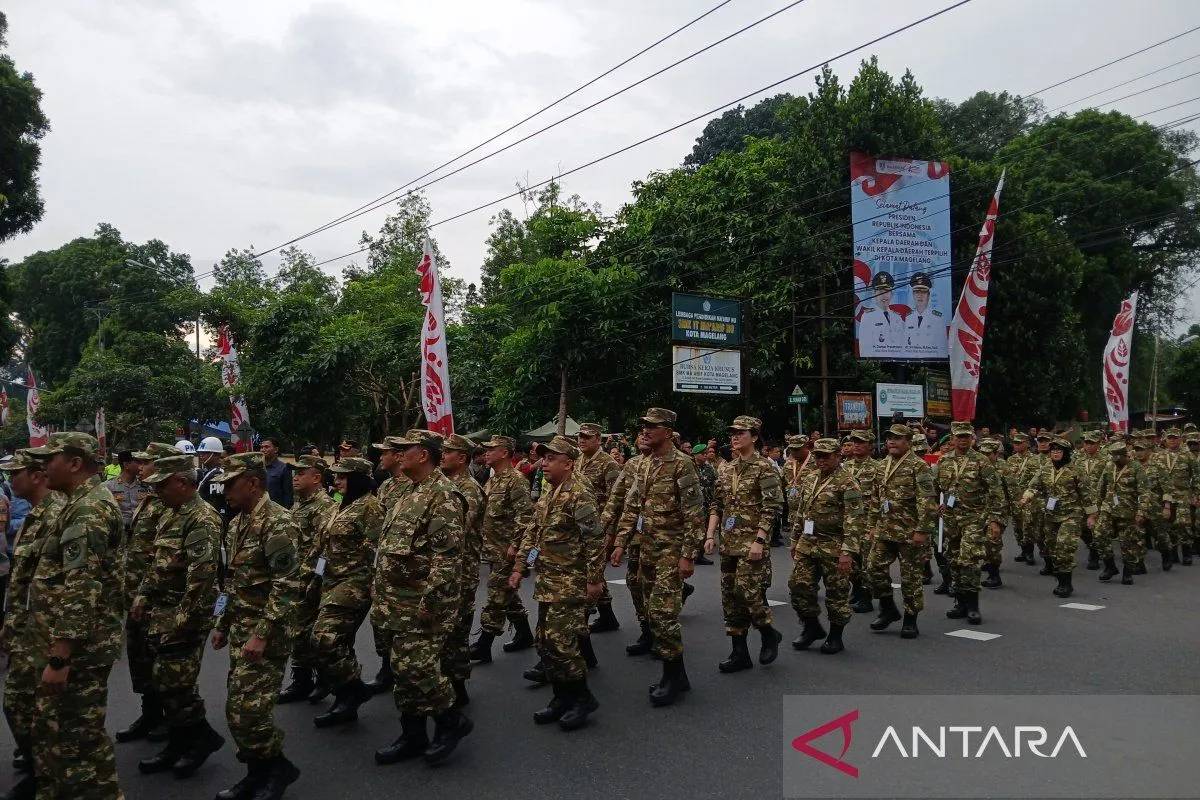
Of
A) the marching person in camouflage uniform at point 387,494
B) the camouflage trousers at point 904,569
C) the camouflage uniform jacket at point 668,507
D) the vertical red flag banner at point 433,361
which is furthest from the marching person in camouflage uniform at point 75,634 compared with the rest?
the vertical red flag banner at point 433,361

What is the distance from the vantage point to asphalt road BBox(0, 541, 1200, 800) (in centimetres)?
468

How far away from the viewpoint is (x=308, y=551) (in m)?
6.05

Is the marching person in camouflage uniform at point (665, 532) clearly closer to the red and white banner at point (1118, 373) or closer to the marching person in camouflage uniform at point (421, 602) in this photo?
the marching person in camouflage uniform at point (421, 602)

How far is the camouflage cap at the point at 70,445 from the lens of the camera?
4344mm

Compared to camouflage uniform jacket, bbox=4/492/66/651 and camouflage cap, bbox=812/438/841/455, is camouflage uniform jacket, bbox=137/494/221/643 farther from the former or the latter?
camouflage cap, bbox=812/438/841/455

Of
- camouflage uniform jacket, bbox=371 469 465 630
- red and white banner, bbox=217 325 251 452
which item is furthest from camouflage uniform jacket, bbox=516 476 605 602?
red and white banner, bbox=217 325 251 452

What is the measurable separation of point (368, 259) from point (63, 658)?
38.3 m

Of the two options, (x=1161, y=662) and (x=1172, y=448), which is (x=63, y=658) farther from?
(x=1172, y=448)

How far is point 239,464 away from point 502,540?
10.5ft

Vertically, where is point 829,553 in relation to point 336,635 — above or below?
above

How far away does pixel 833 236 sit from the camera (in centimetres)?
2412

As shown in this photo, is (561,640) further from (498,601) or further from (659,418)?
(659,418)

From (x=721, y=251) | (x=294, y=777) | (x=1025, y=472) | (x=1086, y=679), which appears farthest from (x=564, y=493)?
(x=721, y=251)

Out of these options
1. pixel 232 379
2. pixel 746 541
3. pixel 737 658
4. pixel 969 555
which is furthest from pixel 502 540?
pixel 232 379
